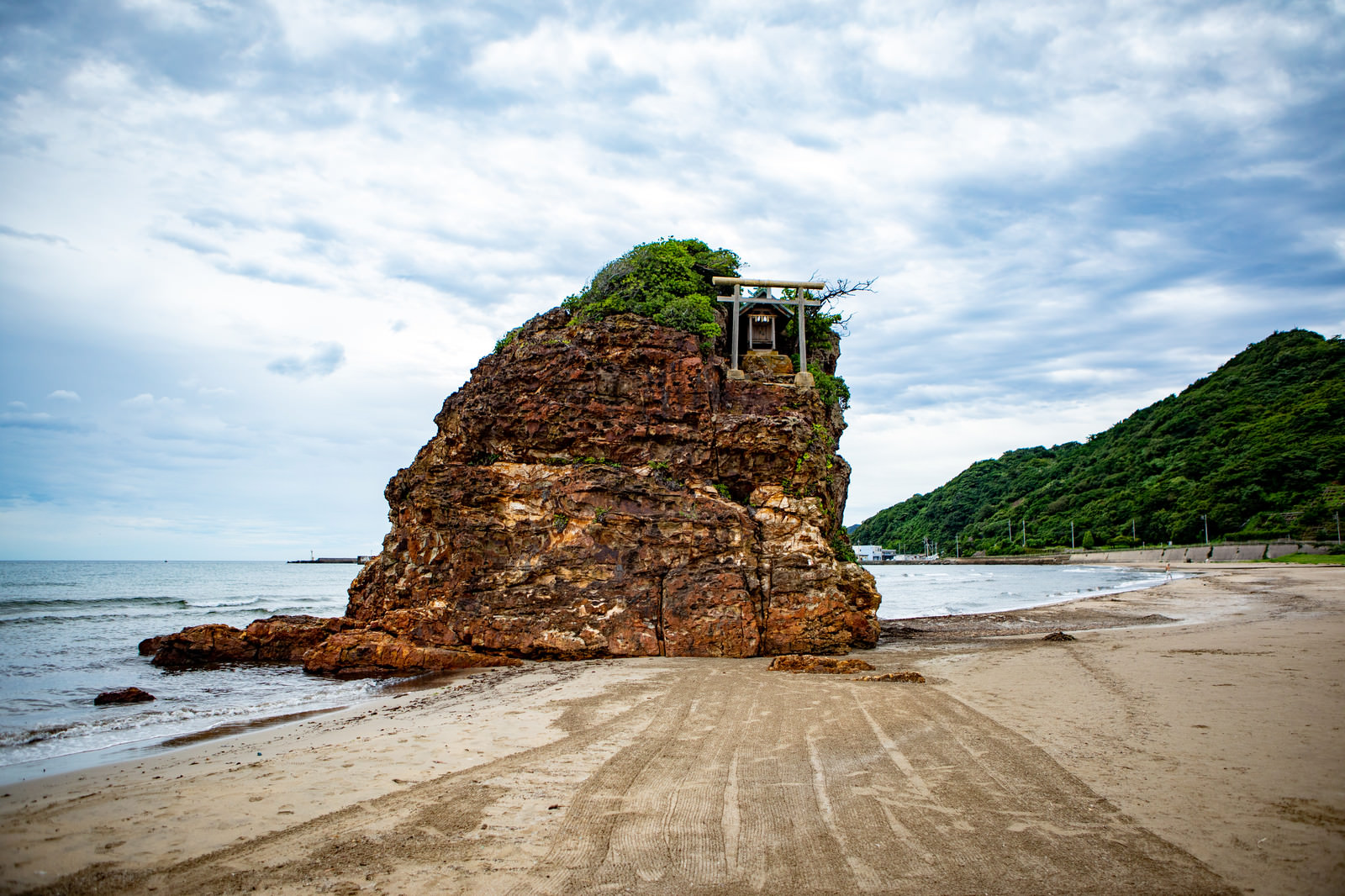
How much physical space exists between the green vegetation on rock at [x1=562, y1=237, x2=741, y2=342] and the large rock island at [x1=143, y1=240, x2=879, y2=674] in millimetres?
541

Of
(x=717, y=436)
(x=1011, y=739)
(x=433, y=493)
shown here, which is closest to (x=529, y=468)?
(x=433, y=493)

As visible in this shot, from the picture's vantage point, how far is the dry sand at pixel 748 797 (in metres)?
3.98

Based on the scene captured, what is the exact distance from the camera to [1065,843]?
4.21 meters

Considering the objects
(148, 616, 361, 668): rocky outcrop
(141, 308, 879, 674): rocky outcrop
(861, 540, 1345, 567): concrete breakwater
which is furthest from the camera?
(861, 540, 1345, 567): concrete breakwater

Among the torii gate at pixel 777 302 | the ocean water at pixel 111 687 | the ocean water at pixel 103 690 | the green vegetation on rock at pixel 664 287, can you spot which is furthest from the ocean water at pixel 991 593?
the ocean water at pixel 103 690

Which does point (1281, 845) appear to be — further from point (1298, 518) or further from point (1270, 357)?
point (1270, 357)

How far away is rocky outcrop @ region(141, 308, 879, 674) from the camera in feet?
46.7

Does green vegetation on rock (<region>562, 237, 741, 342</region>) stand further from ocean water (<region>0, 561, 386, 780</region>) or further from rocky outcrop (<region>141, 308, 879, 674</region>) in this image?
ocean water (<region>0, 561, 386, 780</region>)

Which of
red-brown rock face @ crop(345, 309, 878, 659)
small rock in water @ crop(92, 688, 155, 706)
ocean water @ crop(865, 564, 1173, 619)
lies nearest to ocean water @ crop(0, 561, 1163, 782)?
small rock in water @ crop(92, 688, 155, 706)

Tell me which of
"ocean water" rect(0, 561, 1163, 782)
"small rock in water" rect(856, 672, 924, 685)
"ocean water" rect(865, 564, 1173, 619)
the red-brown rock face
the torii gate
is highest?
the torii gate

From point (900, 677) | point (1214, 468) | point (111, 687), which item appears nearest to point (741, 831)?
point (900, 677)

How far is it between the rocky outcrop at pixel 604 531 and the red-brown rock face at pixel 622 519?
0.14ft

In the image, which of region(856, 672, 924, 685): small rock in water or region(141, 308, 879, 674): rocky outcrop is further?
region(141, 308, 879, 674): rocky outcrop

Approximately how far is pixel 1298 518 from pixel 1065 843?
80327mm
